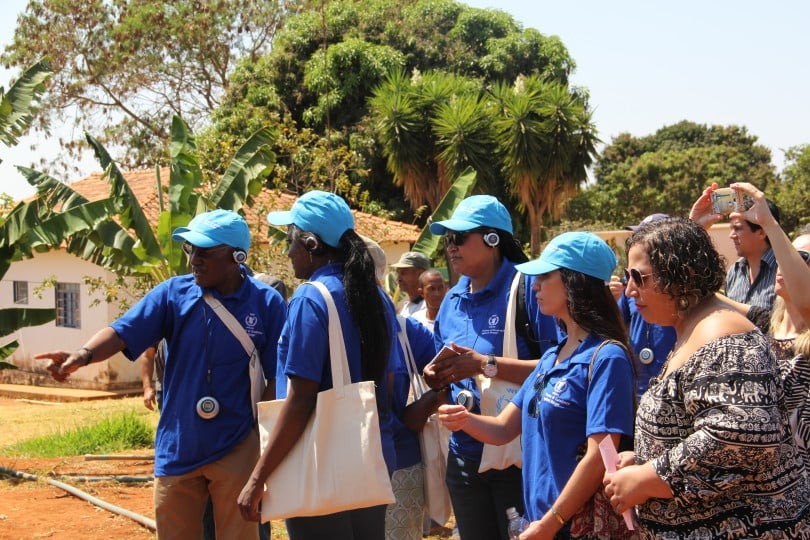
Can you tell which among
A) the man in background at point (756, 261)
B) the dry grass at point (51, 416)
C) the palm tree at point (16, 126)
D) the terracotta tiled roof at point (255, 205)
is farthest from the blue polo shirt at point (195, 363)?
the terracotta tiled roof at point (255, 205)

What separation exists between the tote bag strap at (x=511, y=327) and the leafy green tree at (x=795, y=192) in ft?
96.2

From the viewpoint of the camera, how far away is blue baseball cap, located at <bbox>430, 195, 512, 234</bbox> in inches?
180

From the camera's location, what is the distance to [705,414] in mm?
2721

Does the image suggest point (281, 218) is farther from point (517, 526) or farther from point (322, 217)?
point (517, 526)

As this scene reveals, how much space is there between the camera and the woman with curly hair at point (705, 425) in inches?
105

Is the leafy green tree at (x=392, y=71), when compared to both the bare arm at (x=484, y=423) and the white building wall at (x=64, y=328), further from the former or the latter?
the bare arm at (x=484, y=423)

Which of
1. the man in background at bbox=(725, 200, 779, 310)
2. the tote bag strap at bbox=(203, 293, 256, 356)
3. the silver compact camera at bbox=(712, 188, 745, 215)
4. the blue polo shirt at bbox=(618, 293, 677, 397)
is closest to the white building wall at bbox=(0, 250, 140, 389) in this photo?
the tote bag strap at bbox=(203, 293, 256, 356)

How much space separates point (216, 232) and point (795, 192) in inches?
1285

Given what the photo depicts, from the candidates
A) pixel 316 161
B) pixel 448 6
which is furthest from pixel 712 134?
pixel 316 161

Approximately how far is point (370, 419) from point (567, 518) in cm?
91

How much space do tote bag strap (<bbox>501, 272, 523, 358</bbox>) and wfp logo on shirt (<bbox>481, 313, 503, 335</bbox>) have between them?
4cm

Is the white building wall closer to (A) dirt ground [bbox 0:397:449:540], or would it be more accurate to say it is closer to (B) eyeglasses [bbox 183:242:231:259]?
(A) dirt ground [bbox 0:397:449:540]

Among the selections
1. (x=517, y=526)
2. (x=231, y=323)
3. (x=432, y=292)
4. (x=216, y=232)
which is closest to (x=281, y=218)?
(x=216, y=232)

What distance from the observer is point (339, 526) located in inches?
152
